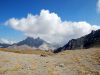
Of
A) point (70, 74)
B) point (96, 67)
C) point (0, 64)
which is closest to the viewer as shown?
point (70, 74)

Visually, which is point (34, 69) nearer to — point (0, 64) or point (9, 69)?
point (9, 69)

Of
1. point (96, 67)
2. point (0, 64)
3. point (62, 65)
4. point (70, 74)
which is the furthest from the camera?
point (0, 64)

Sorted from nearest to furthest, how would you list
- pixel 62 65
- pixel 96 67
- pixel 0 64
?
pixel 96 67 → pixel 62 65 → pixel 0 64

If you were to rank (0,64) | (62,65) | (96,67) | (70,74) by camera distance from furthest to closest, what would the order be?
(0,64) < (62,65) < (96,67) < (70,74)

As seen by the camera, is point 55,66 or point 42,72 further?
point 55,66

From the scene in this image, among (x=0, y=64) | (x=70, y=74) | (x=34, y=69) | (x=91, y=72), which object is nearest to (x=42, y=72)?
(x=34, y=69)

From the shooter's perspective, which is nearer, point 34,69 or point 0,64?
point 34,69

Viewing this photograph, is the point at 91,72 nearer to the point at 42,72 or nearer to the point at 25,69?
the point at 42,72

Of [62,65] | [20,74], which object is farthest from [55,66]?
[20,74]

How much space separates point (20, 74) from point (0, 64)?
29.1ft

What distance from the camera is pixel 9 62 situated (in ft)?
132

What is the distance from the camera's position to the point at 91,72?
30562 millimetres

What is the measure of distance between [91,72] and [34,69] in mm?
9166

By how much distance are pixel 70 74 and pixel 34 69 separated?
6.44 meters
